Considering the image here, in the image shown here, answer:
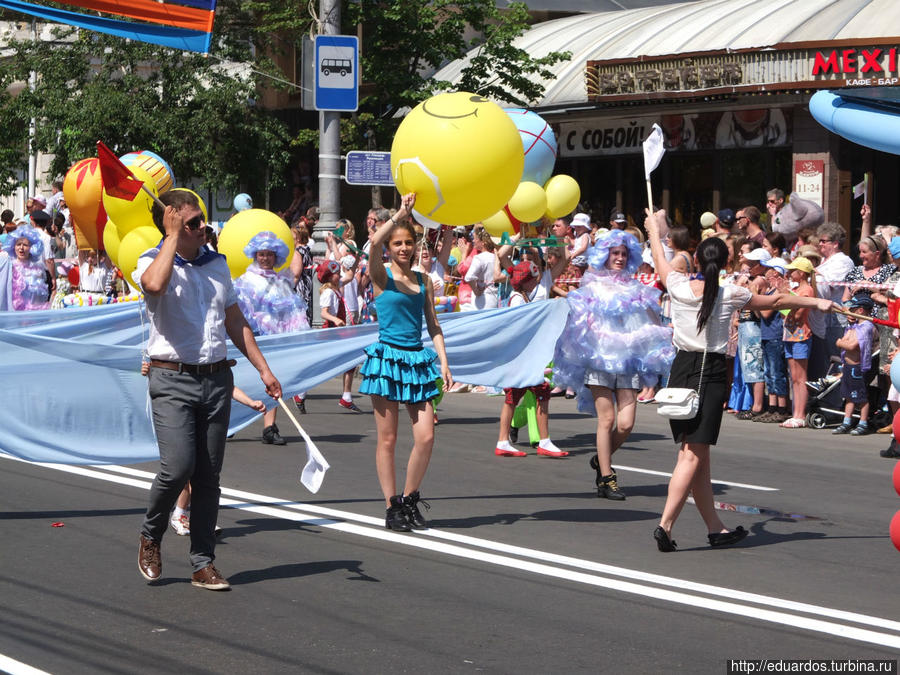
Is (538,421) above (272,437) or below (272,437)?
above

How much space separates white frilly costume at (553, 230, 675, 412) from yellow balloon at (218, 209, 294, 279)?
307cm

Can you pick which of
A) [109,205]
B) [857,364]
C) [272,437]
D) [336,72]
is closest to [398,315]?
[109,205]

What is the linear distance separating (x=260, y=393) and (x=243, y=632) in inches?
144

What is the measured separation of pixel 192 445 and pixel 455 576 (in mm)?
1540

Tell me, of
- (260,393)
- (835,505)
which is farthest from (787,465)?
(260,393)

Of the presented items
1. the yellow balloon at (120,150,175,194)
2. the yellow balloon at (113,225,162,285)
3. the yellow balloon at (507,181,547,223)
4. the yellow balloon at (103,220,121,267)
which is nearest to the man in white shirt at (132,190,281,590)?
the yellow balloon at (113,225,162,285)

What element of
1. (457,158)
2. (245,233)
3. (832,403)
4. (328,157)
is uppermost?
(328,157)

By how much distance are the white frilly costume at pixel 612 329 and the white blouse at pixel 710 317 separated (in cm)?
186

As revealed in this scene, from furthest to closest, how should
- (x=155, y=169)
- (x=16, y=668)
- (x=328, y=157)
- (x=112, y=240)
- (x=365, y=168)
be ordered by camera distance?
(x=328, y=157) → (x=365, y=168) → (x=155, y=169) → (x=112, y=240) → (x=16, y=668)

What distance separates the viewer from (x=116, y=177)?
7570 mm

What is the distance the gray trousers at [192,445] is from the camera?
22.6ft

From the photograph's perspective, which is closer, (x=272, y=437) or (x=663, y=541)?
(x=663, y=541)

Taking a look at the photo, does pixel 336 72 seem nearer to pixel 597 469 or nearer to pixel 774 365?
pixel 774 365

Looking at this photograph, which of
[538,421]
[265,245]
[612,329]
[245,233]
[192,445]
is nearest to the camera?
[192,445]
